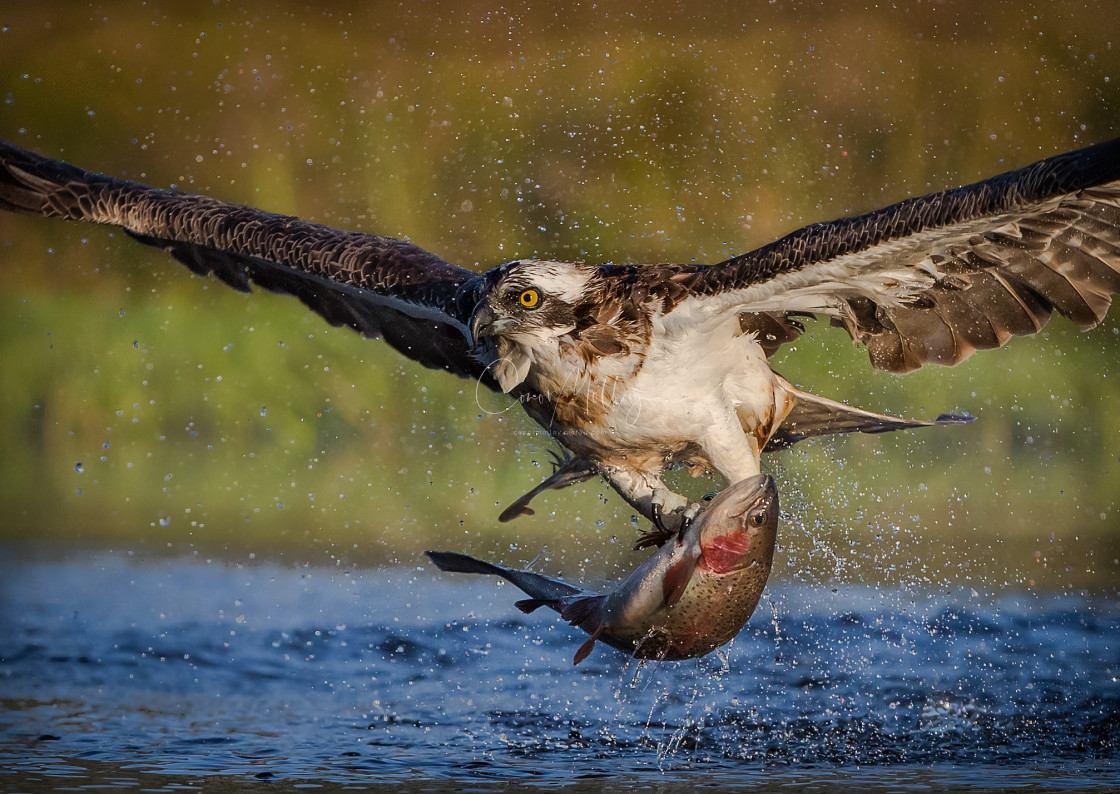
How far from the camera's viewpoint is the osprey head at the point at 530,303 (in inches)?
215

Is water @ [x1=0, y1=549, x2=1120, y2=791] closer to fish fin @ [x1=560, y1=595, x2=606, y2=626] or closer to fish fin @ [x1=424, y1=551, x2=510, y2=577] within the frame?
fish fin @ [x1=560, y1=595, x2=606, y2=626]

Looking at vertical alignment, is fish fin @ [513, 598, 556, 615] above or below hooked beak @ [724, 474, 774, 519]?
Answer: below

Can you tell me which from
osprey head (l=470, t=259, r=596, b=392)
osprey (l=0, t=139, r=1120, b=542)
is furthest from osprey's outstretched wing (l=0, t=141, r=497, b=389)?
osprey head (l=470, t=259, r=596, b=392)

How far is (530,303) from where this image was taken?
215 inches

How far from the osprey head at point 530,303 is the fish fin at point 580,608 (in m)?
1.09

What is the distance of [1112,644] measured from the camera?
8.98m

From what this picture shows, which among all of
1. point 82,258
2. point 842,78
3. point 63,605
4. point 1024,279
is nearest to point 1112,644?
point 1024,279

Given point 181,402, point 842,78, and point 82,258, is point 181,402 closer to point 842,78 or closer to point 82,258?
point 82,258

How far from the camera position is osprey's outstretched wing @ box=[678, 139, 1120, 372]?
4926mm

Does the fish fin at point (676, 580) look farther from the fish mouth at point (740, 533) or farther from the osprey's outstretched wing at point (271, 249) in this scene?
the osprey's outstretched wing at point (271, 249)

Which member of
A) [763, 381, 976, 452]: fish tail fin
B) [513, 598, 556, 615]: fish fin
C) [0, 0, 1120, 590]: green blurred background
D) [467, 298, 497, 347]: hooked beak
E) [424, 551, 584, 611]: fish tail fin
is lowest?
[513, 598, 556, 615]: fish fin

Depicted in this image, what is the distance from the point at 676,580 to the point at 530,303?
4.66 ft

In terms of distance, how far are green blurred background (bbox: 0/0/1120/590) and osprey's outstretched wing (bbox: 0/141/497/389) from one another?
7390 millimetres

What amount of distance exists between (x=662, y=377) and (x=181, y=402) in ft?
40.0
